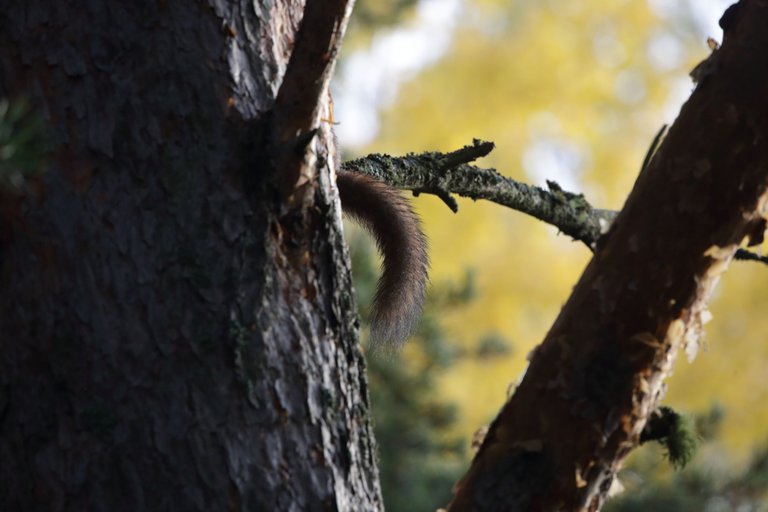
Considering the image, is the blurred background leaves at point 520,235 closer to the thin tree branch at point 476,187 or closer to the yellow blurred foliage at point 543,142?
the yellow blurred foliage at point 543,142

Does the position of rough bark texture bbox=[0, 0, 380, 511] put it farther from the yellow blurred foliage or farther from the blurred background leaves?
the yellow blurred foliage

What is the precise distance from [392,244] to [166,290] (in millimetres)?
823

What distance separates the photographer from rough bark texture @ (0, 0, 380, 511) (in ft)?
3.86

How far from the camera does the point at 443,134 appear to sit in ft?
27.0

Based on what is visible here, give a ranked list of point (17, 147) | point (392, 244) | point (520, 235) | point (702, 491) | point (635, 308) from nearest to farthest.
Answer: point (17, 147), point (635, 308), point (392, 244), point (702, 491), point (520, 235)

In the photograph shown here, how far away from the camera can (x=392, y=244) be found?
6.49 ft

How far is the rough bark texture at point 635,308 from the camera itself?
130 cm

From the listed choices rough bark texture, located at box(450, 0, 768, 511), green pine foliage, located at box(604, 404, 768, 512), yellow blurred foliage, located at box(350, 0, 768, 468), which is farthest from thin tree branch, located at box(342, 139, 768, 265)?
yellow blurred foliage, located at box(350, 0, 768, 468)

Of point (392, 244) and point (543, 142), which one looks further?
point (543, 142)

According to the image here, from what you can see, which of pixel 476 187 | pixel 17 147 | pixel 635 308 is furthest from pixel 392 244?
pixel 17 147

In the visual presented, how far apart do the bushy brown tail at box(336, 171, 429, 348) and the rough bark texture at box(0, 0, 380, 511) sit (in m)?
0.55

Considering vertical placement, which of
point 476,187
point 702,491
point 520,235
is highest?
point 520,235

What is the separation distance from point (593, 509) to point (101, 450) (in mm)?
647

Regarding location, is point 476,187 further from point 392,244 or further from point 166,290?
point 166,290
